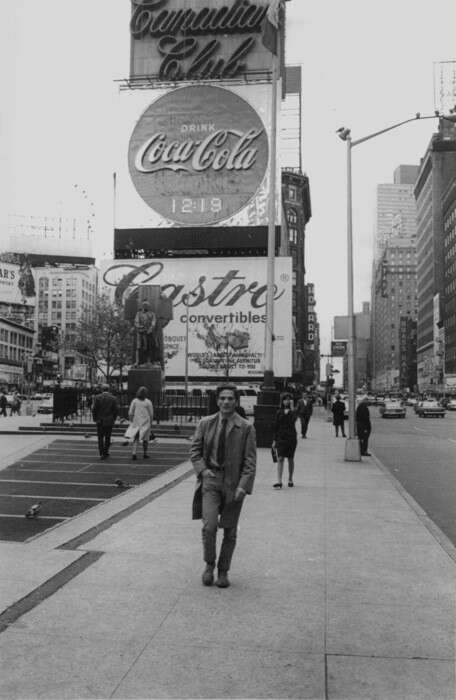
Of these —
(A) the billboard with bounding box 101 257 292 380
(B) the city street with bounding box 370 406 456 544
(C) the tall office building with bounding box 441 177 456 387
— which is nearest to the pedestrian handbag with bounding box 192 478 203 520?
(B) the city street with bounding box 370 406 456 544

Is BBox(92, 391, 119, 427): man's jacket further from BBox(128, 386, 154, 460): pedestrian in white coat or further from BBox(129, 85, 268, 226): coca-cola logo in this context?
BBox(129, 85, 268, 226): coca-cola logo

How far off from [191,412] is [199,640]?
27594 mm

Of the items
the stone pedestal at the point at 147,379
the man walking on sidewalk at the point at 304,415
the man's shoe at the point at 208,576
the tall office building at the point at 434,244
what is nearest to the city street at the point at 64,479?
the man's shoe at the point at 208,576

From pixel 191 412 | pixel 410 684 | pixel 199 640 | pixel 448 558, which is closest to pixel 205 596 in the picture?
pixel 199 640

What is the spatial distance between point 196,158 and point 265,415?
59322 mm

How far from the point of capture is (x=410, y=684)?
411cm

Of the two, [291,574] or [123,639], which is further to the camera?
[291,574]

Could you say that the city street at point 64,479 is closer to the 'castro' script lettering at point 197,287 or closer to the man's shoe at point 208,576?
the man's shoe at point 208,576

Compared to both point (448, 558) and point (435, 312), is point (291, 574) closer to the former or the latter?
point (448, 558)

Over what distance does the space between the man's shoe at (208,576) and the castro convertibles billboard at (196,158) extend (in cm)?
7040

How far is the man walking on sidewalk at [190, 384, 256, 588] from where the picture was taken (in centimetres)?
614

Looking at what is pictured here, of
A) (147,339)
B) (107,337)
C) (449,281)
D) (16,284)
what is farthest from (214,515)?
(449,281)

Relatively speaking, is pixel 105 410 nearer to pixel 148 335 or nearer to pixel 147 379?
pixel 147 379

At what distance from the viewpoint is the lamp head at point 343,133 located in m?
19.2
